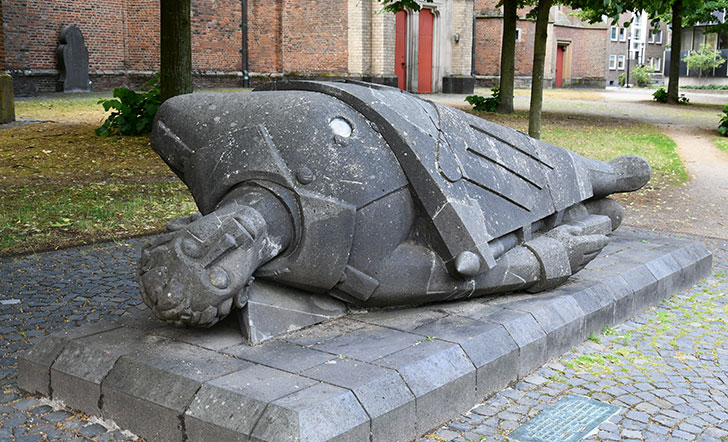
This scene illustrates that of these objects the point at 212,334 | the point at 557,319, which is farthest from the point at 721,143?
the point at 212,334

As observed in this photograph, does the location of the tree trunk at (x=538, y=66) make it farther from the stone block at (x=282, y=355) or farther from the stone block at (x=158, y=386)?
the stone block at (x=158, y=386)

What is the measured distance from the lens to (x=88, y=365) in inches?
155

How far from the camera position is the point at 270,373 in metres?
3.64

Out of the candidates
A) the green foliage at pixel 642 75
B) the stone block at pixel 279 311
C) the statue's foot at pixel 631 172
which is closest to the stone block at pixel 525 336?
the stone block at pixel 279 311

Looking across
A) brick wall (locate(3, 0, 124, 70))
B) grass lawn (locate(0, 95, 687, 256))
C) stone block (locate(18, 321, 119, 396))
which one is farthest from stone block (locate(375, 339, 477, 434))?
brick wall (locate(3, 0, 124, 70))

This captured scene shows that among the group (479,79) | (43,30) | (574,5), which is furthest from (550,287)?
(479,79)

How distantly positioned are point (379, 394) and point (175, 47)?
32.1 feet

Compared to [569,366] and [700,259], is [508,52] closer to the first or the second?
[700,259]

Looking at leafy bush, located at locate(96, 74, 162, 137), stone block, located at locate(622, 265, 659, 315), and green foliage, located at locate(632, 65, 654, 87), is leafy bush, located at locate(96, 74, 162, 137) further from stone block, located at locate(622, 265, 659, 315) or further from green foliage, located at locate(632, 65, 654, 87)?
green foliage, located at locate(632, 65, 654, 87)

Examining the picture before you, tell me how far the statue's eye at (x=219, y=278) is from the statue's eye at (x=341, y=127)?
3.28ft

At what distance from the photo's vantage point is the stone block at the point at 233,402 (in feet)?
10.9

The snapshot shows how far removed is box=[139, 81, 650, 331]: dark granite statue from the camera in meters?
3.75

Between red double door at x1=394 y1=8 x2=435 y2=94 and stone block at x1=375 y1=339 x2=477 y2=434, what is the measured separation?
2599 cm

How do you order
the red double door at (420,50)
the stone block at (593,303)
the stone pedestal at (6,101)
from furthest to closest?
1. the red double door at (420,50)
2. the stone pedestal at (6,101)
3. the stone block at (593,303)
